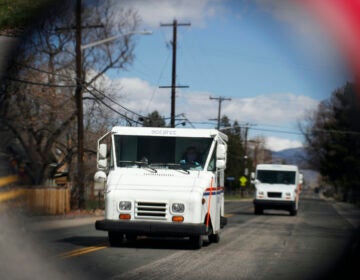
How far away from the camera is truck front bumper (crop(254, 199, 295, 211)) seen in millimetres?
29362

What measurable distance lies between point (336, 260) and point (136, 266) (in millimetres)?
4801

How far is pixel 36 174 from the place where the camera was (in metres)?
6.30

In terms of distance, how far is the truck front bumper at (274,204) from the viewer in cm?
2936

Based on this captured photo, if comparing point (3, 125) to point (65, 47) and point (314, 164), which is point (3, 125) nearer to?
point (65, 47)

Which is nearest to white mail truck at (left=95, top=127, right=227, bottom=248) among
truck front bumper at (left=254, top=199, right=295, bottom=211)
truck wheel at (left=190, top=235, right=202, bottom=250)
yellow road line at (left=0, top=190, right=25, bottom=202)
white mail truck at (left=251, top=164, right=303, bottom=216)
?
truck wheel at (left=190, top=235, right=202, bottom=250)

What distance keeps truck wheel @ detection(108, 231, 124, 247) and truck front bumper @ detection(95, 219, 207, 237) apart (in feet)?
1.49

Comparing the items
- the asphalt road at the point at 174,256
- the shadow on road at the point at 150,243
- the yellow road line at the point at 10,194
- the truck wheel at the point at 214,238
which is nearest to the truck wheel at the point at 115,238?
the shadow on road at the point at 150,243

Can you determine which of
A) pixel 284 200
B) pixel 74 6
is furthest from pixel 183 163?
pixel 284 200

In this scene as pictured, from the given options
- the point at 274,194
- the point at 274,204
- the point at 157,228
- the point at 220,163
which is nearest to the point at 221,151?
the point at 220,163

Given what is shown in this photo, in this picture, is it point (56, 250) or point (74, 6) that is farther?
point (56, 250)

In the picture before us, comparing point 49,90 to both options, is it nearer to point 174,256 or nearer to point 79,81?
point 79,81

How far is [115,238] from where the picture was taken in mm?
12523

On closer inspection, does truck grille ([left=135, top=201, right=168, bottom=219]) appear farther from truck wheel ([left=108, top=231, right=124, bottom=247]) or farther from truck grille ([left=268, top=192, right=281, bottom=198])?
truck grille ([left=268, top=192, right=281, bottom=198])

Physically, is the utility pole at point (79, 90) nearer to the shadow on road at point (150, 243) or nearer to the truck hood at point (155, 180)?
the truck hood at point (155, 180)
